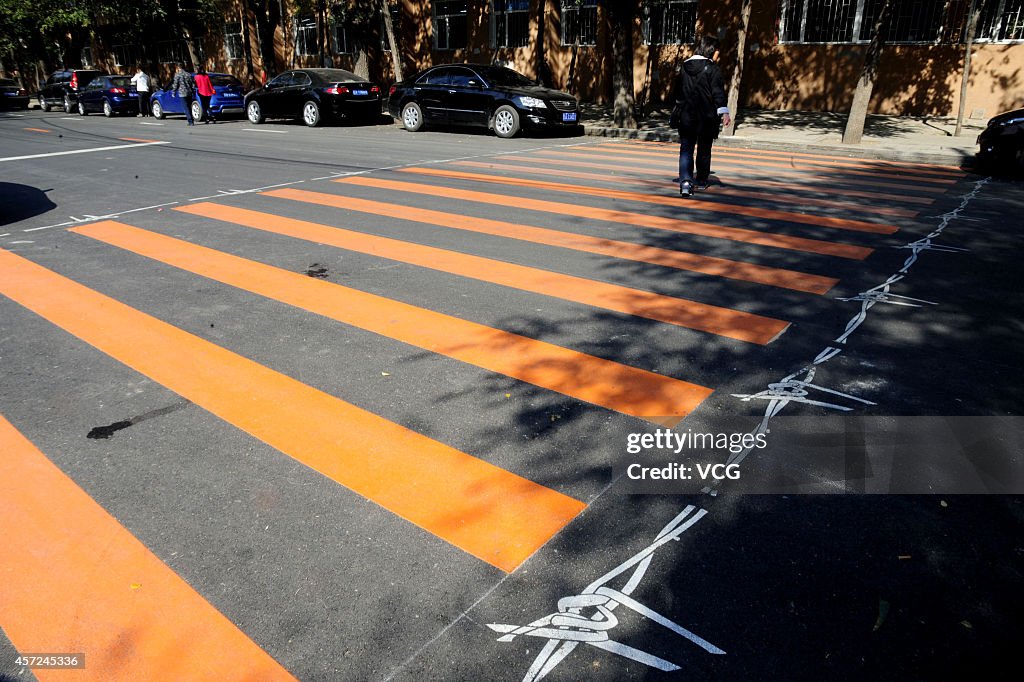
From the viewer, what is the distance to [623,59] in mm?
17250

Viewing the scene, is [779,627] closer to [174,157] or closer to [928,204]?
[928,204]

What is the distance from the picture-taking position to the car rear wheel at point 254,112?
22.6 metres

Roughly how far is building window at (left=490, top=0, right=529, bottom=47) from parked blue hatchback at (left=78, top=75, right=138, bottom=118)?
1454 cm

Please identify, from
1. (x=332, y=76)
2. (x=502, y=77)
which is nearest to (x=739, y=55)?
(x=502, y=77)

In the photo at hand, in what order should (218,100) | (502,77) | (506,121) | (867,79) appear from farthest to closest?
1. (218,100)
2. (502,77)
3. (506,121)
4. (867,79)

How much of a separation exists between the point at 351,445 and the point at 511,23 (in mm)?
26290

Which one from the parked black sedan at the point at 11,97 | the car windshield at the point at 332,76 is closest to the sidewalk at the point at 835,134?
the car windshield at the point at 332,76

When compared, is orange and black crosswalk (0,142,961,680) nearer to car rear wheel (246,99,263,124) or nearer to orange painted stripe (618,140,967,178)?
orange painted stripe (618,140,967,178)

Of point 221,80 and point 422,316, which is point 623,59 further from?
point 221,80

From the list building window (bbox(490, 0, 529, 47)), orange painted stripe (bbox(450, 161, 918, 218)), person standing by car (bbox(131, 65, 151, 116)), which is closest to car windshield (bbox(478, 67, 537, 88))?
orange painted stripe (bbox(450, 161, 918, 218))

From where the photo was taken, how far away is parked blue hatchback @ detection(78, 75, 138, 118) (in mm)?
28016

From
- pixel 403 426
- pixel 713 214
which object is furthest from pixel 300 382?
pixel 713 214

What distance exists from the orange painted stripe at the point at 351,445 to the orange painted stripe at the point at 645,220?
489cm

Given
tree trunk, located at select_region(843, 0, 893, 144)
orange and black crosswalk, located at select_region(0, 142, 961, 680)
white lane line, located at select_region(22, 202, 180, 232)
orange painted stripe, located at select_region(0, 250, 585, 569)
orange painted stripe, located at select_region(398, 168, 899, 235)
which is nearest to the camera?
orange and black crosswalk, located at select_region(0, 142, 961, 680)
